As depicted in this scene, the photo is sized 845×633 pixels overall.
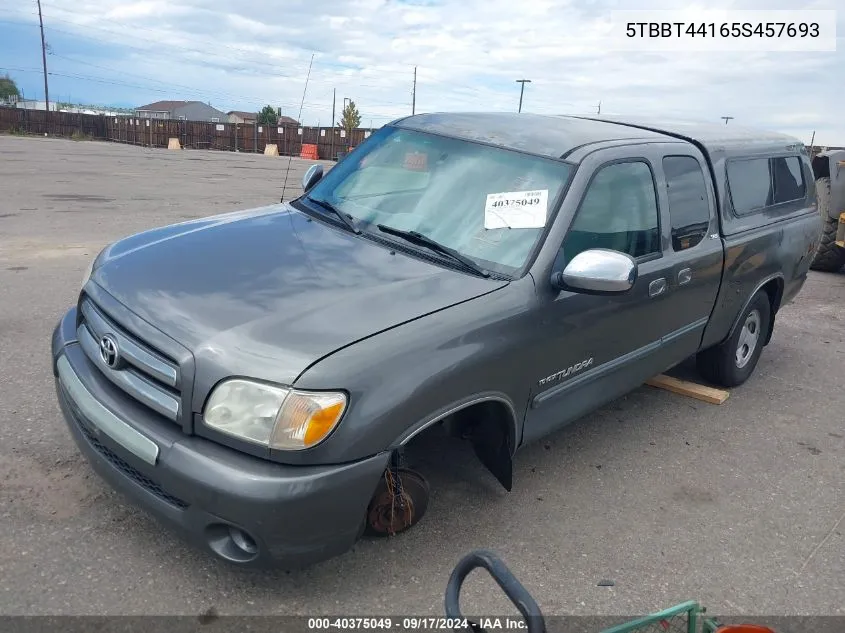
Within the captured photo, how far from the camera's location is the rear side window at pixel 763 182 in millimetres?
4449

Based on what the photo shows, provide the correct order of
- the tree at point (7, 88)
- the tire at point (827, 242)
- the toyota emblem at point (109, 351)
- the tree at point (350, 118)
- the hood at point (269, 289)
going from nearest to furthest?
the hood at point (269, 289), the toyota emblem at point (109, 351), the tire at point (827, 242), the tree at point (350, 118), the tree at point (7, 88)

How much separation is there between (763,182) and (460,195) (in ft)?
8.65

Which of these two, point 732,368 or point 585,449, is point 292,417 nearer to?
point 585,449

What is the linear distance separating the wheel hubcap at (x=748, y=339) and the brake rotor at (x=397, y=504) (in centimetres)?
303

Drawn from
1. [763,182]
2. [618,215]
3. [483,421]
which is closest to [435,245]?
[483,421]

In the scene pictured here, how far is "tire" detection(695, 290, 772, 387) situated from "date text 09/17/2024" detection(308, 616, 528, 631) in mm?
2962

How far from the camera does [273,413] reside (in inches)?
87.4

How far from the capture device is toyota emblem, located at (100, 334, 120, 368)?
8.41 feet

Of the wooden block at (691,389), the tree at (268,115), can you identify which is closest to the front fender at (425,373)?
the wooden block at (691,389)

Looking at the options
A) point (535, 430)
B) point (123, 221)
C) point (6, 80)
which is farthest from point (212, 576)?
point (6, 80)

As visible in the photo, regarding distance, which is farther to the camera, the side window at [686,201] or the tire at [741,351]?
the tire at [741,351]

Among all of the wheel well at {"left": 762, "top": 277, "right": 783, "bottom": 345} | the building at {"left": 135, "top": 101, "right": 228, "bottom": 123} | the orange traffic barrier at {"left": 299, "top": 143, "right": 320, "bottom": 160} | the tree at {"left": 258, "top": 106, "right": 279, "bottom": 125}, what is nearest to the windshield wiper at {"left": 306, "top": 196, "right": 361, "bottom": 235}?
the wheel well at {"left": 762, "top": 277, "right": 783, "bottom": 345}

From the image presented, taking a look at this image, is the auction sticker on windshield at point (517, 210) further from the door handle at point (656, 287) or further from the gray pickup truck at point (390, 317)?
the door handle at point (656, 287)

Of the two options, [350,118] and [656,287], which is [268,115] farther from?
[656,287]
